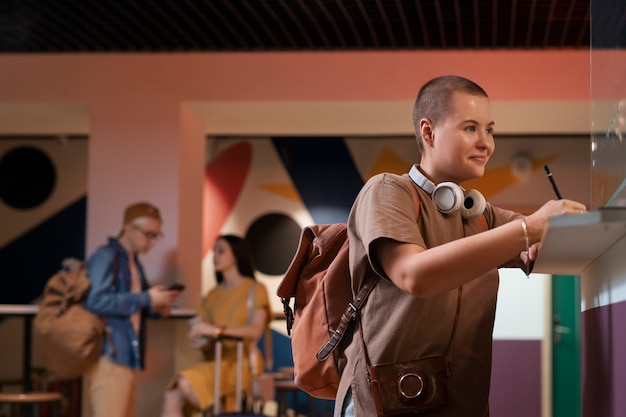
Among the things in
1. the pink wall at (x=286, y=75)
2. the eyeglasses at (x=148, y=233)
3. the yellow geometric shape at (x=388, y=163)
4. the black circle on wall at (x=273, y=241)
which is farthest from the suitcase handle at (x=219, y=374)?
the yellow geometric shape at (x=388, y=163)

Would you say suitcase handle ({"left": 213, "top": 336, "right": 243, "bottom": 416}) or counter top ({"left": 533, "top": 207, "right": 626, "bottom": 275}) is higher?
counter top ({"left": 533, "top": 207, "right": 626, "bottom": 275})

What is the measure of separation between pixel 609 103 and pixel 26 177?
8403mm

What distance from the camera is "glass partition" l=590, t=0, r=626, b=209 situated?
6.32 ft

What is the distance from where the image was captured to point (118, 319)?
6.15m

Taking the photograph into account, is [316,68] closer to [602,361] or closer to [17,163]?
[17,163]

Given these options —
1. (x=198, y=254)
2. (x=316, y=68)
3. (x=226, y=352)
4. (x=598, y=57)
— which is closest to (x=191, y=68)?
(x=316, y=68)

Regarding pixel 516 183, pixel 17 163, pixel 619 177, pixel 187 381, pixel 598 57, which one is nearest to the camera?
pixel 619 177

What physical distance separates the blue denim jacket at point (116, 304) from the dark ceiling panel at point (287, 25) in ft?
5.29

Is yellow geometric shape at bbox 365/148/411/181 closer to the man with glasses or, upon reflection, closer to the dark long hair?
the dark long hair

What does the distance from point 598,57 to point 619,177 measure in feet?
1.29

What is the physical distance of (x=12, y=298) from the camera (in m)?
9.84

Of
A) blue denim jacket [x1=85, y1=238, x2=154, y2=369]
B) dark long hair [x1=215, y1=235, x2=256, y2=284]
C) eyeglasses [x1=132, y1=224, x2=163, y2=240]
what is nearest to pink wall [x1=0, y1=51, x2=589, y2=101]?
dark long hair [x1=215, y1=235, x2=256, y2=284]

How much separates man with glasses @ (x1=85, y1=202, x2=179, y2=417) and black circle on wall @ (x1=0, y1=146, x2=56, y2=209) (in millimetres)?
3775

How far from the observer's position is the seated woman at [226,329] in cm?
640
